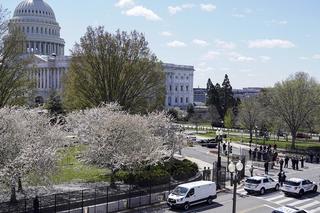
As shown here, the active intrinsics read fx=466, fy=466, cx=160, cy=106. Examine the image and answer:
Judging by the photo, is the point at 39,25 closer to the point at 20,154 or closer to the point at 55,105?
the point at 55,105

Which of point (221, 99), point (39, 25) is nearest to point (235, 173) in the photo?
point (221, 99)

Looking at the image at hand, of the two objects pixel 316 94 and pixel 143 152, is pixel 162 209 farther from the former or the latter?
pixel 316 94

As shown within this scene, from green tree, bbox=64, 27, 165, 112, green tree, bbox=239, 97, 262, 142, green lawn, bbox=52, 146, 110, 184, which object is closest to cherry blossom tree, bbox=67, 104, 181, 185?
green lawn, bbox=52, 146, 110, 184

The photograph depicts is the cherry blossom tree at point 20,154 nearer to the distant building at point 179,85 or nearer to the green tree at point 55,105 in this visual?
the green tree at point 55,105

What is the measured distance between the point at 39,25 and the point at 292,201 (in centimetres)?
16840

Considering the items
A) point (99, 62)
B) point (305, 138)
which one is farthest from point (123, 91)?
point (305, 138)

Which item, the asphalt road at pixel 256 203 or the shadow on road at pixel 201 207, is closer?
the shadow on road at pixel 201 207

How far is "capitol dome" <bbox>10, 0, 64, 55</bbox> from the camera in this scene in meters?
188

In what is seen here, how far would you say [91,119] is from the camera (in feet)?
133

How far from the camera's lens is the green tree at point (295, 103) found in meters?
73.4

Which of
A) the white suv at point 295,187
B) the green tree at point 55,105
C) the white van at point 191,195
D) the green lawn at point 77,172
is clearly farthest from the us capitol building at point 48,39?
the white van at point 191,195

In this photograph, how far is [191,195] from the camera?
33938mm

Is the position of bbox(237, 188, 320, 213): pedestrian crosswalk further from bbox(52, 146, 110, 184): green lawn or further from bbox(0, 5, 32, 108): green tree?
bbox(0, 5, 32, 108): green tree

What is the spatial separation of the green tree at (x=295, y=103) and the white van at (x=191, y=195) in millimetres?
40299
